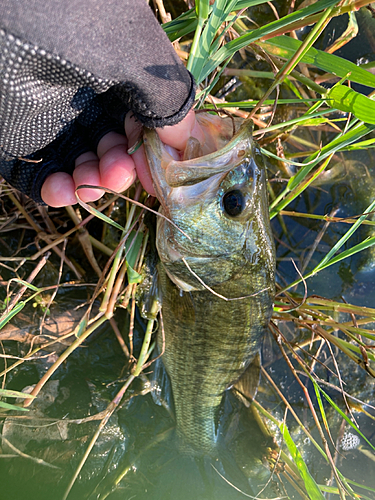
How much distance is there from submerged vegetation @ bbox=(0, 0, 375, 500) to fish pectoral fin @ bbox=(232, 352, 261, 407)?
7.3 inches

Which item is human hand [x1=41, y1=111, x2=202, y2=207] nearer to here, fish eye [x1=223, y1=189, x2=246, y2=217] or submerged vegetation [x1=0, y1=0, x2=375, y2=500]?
submerged vegetation [x1=0, y1=0, x2=375, y2=500]

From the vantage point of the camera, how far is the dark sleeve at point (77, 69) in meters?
0.94

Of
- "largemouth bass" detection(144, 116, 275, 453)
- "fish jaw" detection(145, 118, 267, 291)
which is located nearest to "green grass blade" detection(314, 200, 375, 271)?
"largemouth bass" detection(144, 116, 275, 453)

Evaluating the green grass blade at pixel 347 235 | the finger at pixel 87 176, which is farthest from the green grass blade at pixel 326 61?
the finger at pixel 87 176

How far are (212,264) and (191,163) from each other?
48 cm

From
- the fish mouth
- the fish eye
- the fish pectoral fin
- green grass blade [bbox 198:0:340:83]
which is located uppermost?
green grass blade [bbox 198:0:340:83]

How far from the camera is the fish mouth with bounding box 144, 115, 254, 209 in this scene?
1.31 metres

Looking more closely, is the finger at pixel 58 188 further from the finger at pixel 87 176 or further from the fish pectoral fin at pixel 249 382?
the fish pectoral fin at pixel 249 382

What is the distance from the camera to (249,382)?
6.68ft

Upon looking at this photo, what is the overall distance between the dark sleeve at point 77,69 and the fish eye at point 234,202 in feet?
1.20

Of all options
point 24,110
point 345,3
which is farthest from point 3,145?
point 345,3

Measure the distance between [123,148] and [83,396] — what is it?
1.72 meters

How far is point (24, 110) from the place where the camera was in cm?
117

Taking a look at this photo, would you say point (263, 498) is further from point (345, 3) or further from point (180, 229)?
point (345, 3)
